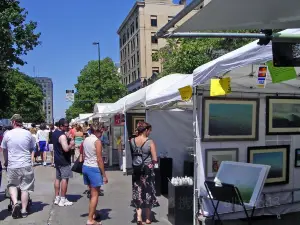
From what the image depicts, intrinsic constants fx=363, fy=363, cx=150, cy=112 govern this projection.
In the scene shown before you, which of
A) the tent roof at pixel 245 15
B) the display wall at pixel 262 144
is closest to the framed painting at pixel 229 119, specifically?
the display wall at pixel 262 144

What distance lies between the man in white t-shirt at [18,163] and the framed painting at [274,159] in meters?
4.00

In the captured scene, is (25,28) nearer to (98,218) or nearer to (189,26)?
(98,218)

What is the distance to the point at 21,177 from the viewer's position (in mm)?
6578

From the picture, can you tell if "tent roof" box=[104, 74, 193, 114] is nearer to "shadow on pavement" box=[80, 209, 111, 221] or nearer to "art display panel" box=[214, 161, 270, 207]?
"art display panel" box=[214, 161, 270, 207]

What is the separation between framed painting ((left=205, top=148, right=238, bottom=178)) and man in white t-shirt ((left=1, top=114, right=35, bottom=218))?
10.5 ft

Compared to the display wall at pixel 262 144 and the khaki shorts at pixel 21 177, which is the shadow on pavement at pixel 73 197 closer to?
the khaki shorts at pixel 21 177

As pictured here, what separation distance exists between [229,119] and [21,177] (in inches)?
153

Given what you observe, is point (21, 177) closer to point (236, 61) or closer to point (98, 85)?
point (236, 61)

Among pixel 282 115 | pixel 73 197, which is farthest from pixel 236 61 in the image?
pixel 73 197

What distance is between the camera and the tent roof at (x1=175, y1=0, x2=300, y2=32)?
256 cm

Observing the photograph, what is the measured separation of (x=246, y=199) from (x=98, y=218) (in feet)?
8.77

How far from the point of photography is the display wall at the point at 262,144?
6070 millimetres

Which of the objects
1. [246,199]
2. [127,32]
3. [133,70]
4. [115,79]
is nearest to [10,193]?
[246,199]

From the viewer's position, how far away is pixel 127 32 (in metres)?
78.8
